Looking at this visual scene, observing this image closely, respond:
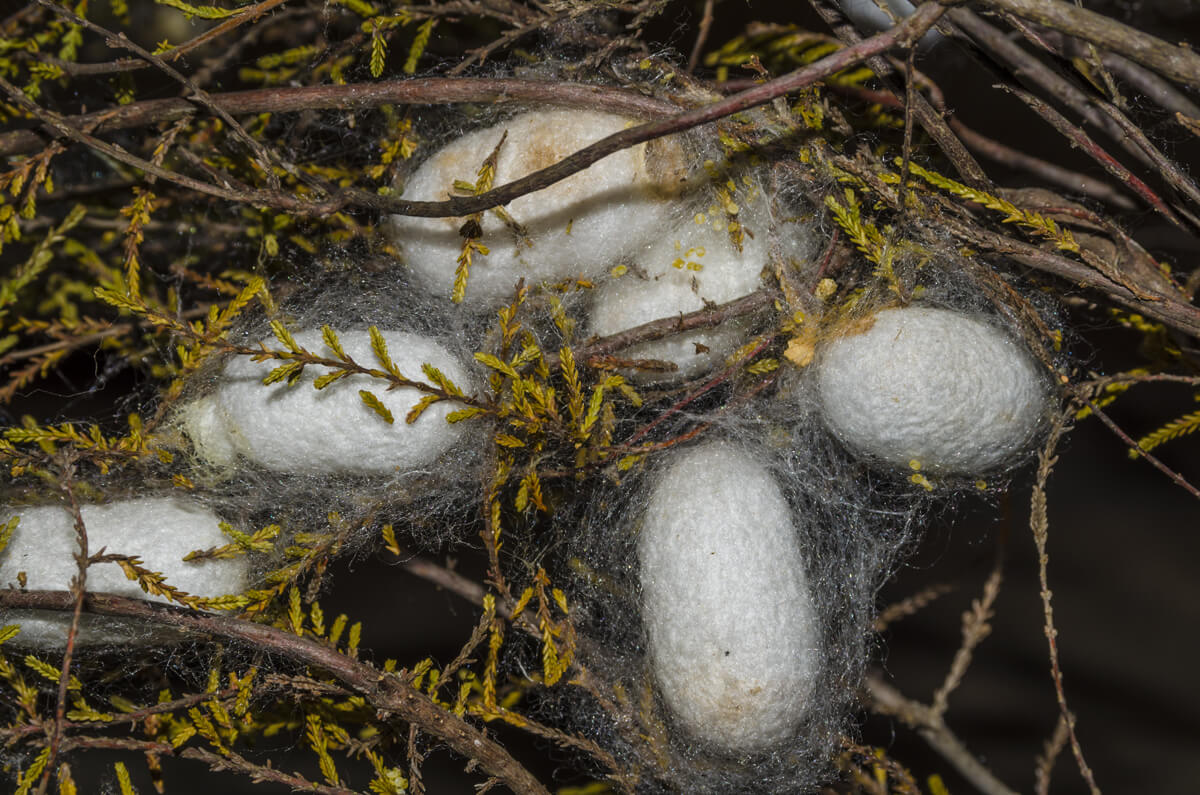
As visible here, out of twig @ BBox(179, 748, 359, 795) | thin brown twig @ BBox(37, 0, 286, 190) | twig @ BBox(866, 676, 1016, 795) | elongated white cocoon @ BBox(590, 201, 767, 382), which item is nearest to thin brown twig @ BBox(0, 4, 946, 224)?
thin brown twig @ BBox(37, 0, 286, 190)

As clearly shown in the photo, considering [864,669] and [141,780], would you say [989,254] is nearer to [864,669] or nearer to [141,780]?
[864,669]

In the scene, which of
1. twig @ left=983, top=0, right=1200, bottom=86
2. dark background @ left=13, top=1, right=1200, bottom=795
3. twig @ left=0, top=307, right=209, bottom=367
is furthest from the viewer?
dark background @ left=13, top=1, right=1200, bottom=795

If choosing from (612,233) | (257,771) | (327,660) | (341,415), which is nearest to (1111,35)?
(612,233)

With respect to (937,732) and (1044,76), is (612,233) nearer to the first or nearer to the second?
(1044,76)

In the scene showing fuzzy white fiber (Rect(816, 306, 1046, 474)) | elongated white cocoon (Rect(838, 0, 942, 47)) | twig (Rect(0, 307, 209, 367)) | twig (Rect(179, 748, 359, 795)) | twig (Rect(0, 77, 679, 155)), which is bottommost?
twig (Rect(179, 748, 359, 795))

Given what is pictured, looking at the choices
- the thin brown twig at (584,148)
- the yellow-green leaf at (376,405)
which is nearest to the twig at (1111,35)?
the thin brown twig at (584,148)

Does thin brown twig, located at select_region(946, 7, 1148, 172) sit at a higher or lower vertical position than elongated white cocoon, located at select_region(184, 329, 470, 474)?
higher

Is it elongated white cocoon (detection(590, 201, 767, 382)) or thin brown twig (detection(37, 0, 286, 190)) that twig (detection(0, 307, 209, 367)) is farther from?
elongated white cocoon (detection(590, 201, 767, 382))
